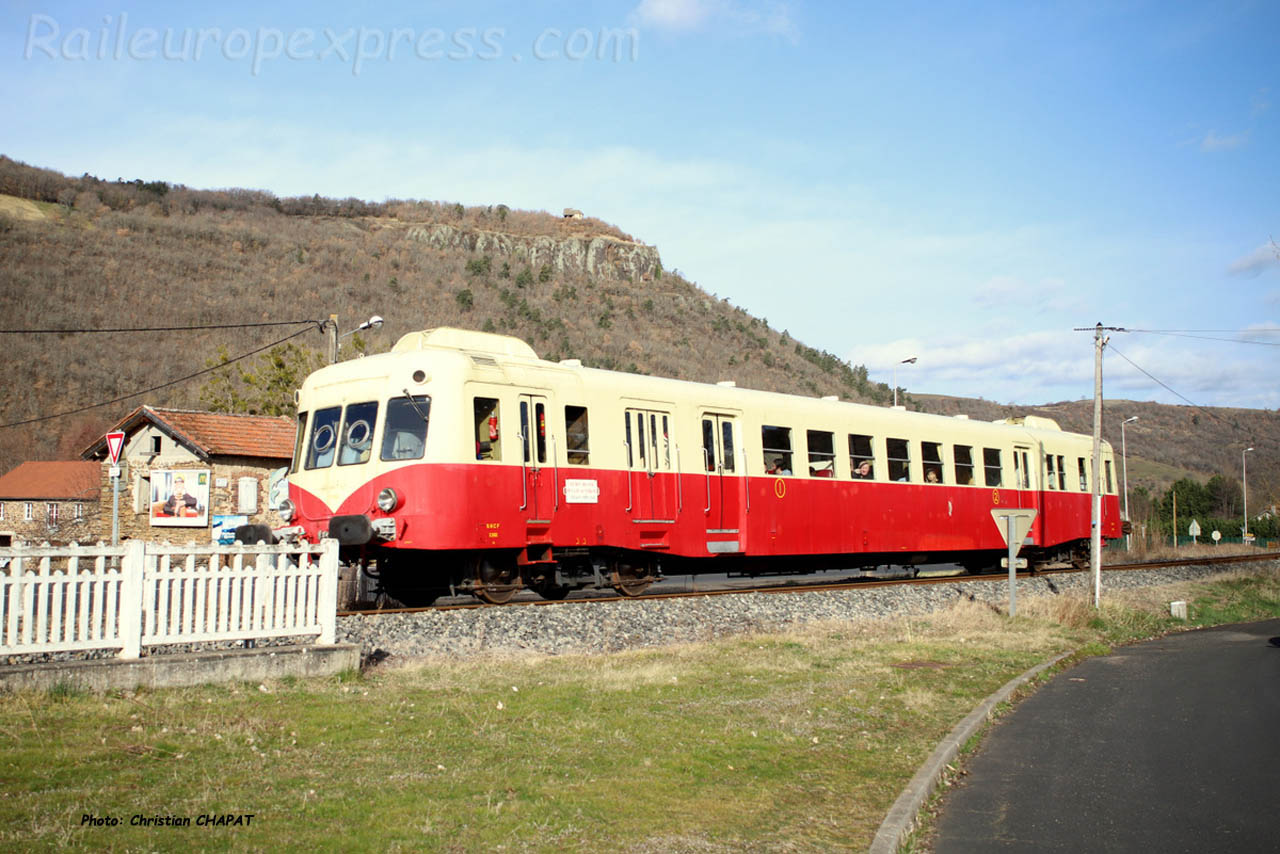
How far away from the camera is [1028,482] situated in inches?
992

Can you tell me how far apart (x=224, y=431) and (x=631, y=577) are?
21935mm

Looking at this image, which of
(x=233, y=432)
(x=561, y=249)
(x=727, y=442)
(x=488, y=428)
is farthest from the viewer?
(x=561, y=249)

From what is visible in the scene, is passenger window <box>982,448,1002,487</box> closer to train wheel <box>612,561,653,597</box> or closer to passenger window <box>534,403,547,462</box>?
train wheel <box>612,561,653,597</box>

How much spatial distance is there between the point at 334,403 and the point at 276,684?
613cm

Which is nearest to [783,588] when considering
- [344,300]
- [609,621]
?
[609,621]

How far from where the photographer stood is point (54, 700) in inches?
311

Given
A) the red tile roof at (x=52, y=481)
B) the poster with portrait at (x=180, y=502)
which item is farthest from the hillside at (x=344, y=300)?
the poster with portrait at (x=180, y=502)

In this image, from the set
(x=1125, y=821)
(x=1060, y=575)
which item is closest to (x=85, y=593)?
(x=1125, y=821)

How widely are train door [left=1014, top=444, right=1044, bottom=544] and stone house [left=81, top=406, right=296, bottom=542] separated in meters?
20.7

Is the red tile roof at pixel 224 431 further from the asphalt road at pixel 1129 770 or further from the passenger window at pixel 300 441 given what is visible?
the asphalt road at pixel 1129 770

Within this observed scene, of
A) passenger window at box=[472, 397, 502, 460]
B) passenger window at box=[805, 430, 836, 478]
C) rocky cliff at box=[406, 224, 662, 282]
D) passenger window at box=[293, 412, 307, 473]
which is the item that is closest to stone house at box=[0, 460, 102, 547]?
passenger window at box=[293, 412, 307, 473]

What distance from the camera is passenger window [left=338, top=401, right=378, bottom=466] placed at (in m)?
14.0

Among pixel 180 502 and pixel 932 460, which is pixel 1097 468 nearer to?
pixel 932 460

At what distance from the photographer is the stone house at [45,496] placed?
56.1 m
